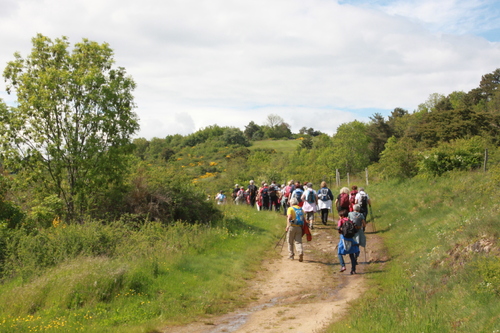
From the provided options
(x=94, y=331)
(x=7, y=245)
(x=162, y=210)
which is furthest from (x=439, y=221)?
(x=7, y=245)

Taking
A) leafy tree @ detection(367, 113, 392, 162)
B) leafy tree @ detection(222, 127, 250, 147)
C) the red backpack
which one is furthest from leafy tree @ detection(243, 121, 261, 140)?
the red backpack

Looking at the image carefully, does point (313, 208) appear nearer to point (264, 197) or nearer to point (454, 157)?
point (264, 197)

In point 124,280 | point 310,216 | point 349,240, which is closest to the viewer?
point 124,280

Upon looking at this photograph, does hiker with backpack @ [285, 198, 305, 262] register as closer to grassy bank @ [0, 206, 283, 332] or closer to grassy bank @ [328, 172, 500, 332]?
grassy bank @ [0, 206, 283, 332]

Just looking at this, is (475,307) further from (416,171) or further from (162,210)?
(416,171)

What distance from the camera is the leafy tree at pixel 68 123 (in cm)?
1495

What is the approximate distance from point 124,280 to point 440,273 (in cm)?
644

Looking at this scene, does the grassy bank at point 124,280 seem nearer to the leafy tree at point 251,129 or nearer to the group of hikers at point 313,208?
the group of hikers at point 313,208

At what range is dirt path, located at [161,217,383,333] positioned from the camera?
7609 mm

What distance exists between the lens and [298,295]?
9766 mm

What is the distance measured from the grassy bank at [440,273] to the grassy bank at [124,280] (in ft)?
10.8

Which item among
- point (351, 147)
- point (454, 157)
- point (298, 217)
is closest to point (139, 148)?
point (298, 217)

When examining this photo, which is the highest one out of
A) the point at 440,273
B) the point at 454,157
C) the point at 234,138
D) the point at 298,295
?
the point at 234,138

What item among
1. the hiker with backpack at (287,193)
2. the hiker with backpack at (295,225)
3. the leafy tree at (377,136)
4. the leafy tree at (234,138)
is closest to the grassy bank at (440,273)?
the hiker with backpack at (295,225)
